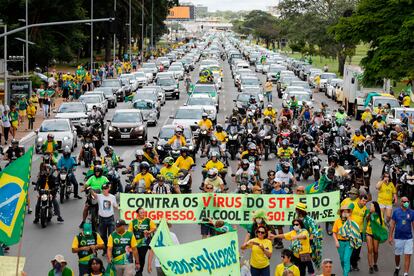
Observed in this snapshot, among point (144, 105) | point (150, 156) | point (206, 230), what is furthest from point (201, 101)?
point (206, 230)

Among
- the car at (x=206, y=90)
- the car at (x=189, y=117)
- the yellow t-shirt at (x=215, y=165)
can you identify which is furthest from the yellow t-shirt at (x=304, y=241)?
the car at (x=206, y=90)

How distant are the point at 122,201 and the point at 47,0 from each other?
59.1 m

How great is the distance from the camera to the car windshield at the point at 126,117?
3728 cm

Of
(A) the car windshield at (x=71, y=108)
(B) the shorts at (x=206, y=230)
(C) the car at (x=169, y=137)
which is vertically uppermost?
(B) the shorts at (x=206, y=230)

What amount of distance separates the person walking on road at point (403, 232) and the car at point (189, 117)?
20.2 meters

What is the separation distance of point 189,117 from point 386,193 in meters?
19.0

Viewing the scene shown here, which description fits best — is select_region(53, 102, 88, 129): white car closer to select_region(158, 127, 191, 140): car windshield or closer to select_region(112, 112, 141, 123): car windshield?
select_region(112, 112, 141, 123): car windshield

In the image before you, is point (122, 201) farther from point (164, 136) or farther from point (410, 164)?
point (164, 136)

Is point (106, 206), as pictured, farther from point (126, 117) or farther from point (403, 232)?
point (126, 117)

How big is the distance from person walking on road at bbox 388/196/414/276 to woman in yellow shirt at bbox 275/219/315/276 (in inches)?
97.4

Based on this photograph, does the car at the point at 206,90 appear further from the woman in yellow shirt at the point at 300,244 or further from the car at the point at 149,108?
the woman in yellow shirt at the point at 300,244

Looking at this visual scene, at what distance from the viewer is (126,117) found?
37.6 metres

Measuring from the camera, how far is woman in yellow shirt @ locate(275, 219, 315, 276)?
48.1 ft

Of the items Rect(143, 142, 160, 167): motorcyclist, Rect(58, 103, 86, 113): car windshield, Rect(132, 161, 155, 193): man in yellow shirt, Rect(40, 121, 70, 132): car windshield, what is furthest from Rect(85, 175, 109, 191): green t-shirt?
Rect(58, 103, 86, 113): car windshield
